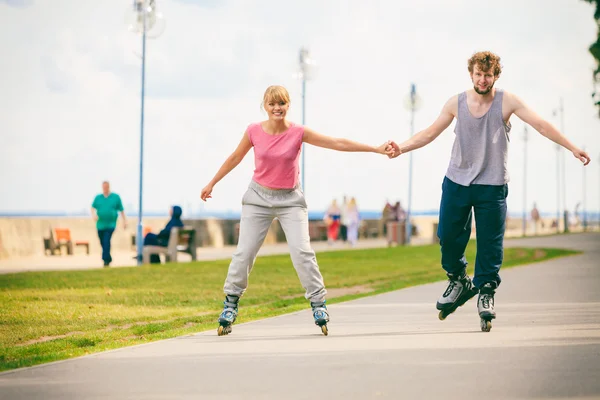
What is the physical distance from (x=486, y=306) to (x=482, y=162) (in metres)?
1.13

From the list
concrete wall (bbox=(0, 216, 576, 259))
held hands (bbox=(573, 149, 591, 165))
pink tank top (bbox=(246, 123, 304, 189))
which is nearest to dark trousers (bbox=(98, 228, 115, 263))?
concrete wall (bbox=(0, 216, 576, 259))

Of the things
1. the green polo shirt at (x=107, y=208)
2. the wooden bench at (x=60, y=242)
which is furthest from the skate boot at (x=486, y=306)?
the wooden bench at (x=60, y=242)

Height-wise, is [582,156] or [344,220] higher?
[344,220]

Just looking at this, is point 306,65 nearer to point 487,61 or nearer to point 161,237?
point 161,237

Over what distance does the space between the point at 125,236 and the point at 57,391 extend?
31.8 metres

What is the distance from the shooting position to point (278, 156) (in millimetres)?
8445

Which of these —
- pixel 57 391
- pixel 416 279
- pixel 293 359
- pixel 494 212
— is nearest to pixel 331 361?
pixel 293 359

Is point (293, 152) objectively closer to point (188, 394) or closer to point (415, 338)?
point (415, 338)

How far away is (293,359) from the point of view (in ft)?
23.3

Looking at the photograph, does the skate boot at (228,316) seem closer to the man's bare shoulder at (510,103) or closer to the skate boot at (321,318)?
the skate boot at (321,318)

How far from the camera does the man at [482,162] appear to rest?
8531 mm

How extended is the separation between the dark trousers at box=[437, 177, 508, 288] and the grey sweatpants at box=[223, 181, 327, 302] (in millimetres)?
1145

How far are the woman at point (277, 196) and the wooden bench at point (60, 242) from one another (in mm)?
24120

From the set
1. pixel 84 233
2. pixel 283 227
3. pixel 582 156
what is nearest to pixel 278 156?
pixel 283 227
